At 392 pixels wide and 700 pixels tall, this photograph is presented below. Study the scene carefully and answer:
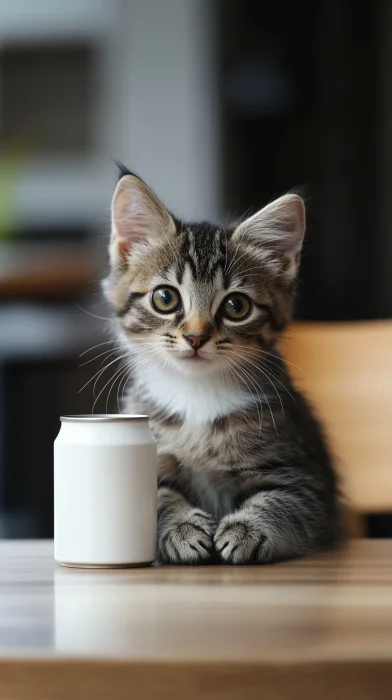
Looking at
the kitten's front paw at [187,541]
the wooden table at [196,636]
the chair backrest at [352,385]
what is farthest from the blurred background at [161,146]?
the wooden table at [196,636]

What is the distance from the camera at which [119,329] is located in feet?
4.58

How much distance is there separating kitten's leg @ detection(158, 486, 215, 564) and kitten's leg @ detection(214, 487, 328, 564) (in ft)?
0.05

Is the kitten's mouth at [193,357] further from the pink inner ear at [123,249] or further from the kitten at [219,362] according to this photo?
the pink inner ear at [123,249]

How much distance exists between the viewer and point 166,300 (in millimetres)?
1280

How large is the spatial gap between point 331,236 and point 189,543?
289 cm

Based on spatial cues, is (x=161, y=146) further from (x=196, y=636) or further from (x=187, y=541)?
(x=196, y=636)

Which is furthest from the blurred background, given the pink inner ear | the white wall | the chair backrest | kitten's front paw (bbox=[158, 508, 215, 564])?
kitten's front paw (bbox=[158, 508, 215, 564])

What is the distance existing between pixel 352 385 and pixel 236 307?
0.71m

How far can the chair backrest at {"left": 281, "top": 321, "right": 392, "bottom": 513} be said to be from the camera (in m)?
1.91

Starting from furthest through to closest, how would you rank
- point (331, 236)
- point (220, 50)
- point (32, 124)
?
point (32, 124)
point (220, 50)
point (331, 236)

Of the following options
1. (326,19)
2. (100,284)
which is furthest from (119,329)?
(326,19)

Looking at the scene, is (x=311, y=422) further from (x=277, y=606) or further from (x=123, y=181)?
(x=277, y=606)

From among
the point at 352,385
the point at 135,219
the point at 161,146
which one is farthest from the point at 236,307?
the point at 161,146

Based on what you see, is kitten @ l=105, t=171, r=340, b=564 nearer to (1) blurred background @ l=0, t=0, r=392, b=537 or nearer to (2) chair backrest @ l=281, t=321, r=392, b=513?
(2) chair backrest @ l=281, t=321, r=392, b=513
